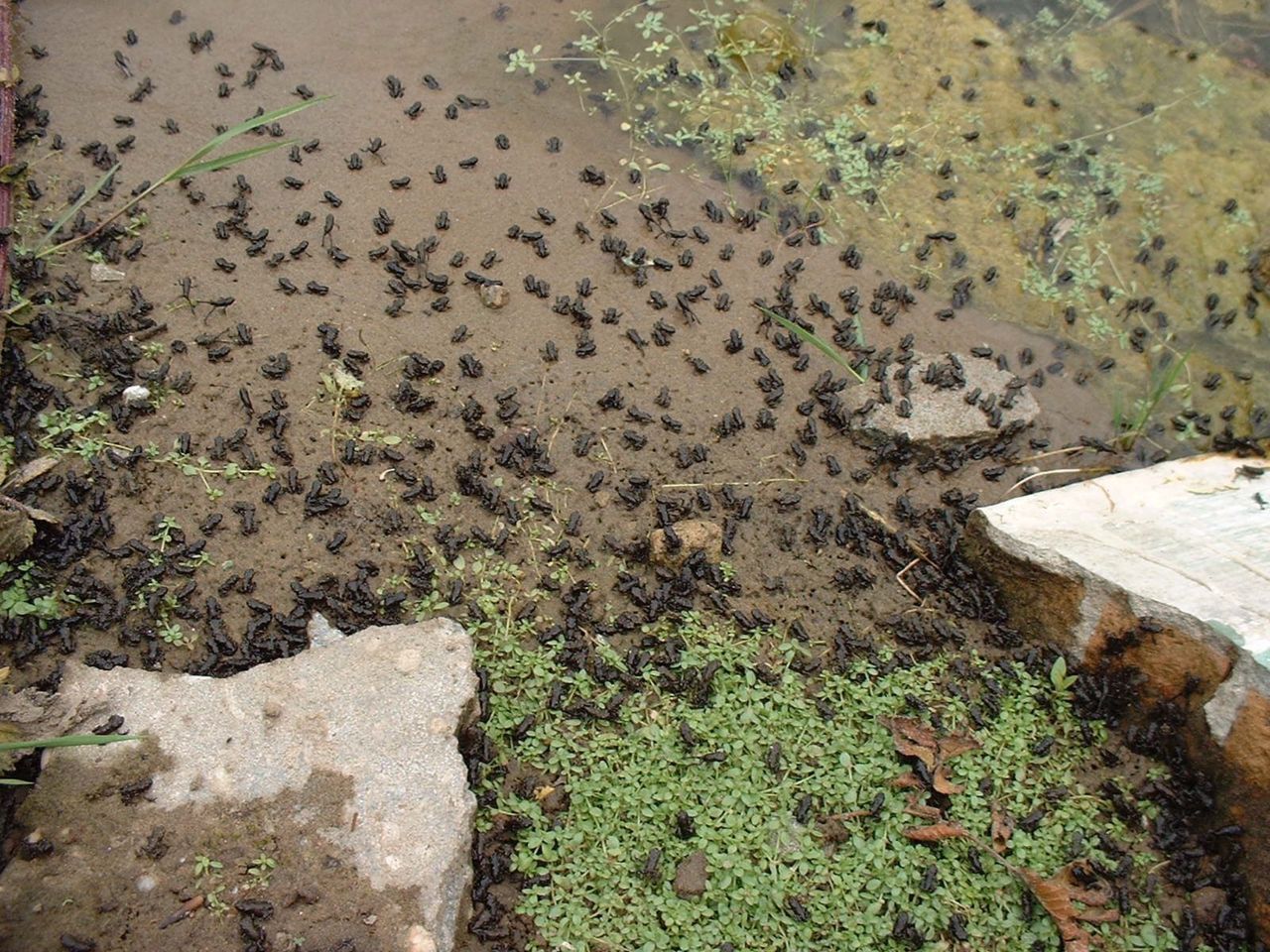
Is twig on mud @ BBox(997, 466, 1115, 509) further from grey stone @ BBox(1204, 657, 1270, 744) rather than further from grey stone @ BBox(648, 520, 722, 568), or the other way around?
grey stone @ BBox(648, 520, 722, 568)

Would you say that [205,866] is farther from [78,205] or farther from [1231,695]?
[1231,695]

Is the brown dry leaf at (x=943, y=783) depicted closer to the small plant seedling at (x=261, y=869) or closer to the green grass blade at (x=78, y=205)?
the small plant seedling at (x=261, y=869)

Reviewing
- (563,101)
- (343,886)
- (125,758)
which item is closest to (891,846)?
(343,886)

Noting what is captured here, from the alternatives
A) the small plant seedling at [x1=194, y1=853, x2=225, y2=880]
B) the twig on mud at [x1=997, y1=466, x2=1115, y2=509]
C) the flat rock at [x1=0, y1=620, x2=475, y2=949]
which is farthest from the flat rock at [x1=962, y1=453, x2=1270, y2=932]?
the small plant seedling at [x1=194, y1=853, x2=225, y2=880]

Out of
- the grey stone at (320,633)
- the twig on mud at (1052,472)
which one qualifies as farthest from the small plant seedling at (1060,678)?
the grey stone at (320,633)

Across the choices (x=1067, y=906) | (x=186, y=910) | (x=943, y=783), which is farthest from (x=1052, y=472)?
(x=186, y=910)
